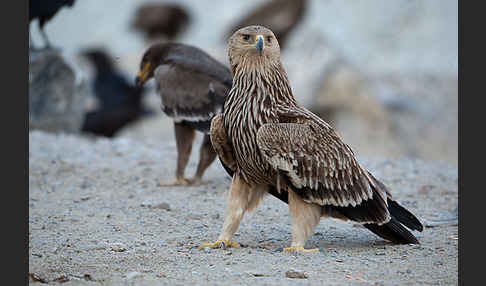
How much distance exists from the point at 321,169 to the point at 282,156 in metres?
0.35

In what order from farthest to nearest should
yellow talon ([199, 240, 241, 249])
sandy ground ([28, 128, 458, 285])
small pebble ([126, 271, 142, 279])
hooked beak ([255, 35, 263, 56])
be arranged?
1. yellow talon ([199, 240, 241, 249])
2. hooked beak ([255, 35, 263, 56])
3. sandy ground ([28, 128, 458, 285])
4. small pebble ([126, 271, 142, 279])

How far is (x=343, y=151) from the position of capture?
536cm

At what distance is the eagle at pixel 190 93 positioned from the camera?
7.61m

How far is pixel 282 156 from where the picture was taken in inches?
199

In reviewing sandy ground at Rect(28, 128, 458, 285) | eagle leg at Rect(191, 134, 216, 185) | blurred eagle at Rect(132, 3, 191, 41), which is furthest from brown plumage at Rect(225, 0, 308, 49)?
eagle leg at Rect(191, 134, 216, 185)

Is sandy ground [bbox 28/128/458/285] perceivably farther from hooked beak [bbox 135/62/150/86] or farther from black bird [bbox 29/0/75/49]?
black bird [bbox 29/0/75/49]

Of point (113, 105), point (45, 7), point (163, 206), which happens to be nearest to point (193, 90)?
point (163, 206)

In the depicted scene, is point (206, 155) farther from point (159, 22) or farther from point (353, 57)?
point (159, 22)

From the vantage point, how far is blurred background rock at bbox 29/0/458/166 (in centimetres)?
1316

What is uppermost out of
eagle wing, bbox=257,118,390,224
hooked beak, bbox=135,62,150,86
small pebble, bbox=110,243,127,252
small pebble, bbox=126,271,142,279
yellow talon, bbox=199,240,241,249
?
hooked beak, bbox=135,62,150,86

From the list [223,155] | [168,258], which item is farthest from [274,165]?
[168,258]

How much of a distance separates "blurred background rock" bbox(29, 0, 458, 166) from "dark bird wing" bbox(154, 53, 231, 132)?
1.92 m

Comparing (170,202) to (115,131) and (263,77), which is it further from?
(115,131)

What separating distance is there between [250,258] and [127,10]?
15782 millimetres
